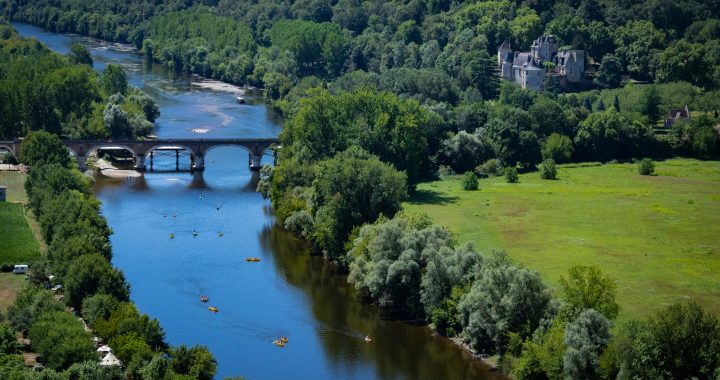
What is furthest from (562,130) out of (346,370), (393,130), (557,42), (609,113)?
(346,370)

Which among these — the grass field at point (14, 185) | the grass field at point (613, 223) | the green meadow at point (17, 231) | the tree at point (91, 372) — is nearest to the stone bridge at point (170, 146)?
the grass field at point (14, 185)

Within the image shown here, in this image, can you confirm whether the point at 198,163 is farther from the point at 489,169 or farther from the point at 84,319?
the point at 84,319

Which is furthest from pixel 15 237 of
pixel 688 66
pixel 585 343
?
pixel 688 66

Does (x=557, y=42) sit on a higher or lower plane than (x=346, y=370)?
higher

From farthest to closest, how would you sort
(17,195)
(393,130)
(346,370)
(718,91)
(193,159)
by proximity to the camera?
(718,91)
(193,159)
(393,130)
(17,195)
(346,370)

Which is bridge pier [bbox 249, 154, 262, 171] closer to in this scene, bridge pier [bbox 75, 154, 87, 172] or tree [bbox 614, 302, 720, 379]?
bridge pier [bbox 75, 154, 87, 172]

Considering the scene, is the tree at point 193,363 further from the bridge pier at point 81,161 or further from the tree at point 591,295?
the bridge pier at point 81,161

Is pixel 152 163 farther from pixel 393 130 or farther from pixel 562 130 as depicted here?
pixel 562 130
